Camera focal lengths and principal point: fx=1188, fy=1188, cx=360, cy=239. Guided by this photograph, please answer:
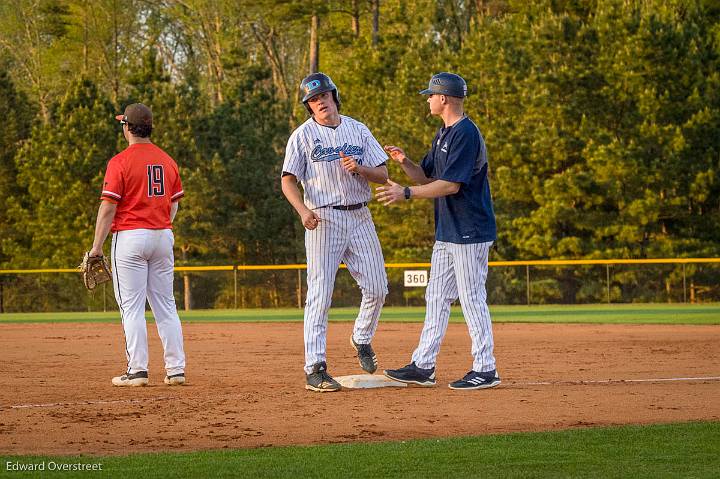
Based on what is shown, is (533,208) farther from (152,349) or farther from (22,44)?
(22,44)

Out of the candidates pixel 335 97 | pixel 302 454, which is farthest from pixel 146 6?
pixel 302 454

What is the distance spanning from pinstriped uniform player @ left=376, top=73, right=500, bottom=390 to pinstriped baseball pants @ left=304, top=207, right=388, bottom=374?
0.32 metres

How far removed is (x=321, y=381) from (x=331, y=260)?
0.83 metres

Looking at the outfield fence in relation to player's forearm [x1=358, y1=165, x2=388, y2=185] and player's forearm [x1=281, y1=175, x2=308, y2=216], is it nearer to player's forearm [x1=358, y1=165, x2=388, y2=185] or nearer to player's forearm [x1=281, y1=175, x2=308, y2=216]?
player's forearm [x1=358, y1=165, x2=388, y2=185]

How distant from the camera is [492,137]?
1233 inches

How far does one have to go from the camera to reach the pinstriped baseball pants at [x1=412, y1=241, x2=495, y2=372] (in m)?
7.90

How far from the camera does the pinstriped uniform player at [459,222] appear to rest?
7.81 metres

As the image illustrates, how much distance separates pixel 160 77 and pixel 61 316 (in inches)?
456

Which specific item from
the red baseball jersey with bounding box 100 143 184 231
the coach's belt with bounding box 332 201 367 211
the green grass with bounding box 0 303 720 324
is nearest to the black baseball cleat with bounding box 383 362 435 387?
the coach's belt with bounding box 332 201 367 211

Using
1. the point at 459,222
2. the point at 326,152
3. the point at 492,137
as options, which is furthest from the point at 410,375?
the point at 492,137

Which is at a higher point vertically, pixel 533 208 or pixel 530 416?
pixel 533 208

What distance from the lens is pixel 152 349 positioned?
12688 millimetres

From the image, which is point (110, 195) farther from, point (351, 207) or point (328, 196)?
point (351, 207)

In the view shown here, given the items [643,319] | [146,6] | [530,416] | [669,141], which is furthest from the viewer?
[146,6]
